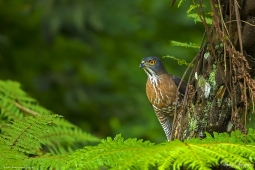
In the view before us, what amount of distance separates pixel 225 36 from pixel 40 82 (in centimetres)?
721

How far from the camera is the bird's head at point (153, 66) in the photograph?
507cm

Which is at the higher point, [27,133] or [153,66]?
[153,66]

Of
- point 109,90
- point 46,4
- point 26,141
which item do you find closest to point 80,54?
point 109,90

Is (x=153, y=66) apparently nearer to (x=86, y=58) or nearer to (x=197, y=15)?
(x=197, y=15)

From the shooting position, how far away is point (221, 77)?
288 centimetres

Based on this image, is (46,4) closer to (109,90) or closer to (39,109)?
(109,90)

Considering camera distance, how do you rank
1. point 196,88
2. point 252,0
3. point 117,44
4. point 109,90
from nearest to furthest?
point 252,0
point 196,88
point 109,90
point 117,44

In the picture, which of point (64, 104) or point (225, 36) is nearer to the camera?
point (225, 36)

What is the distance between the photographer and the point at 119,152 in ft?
7.63

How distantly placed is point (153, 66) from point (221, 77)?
2345 mm

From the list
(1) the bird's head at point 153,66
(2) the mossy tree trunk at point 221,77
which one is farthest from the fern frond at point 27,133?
(1) the bird's head at point 153,66

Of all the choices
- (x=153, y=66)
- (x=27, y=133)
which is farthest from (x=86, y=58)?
(x=27, y=133)

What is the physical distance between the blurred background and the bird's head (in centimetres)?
366

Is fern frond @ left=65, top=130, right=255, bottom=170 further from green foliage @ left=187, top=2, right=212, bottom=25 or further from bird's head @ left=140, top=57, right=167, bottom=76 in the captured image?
bird's head @ left=140, top=57, right=167, bottom=76
